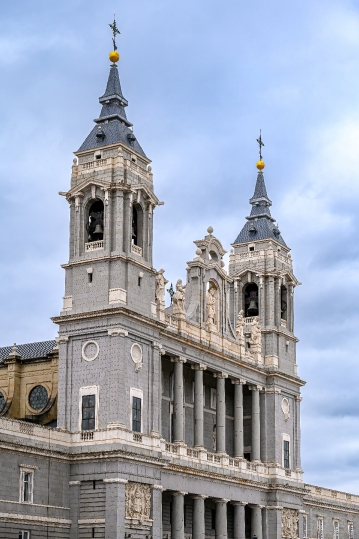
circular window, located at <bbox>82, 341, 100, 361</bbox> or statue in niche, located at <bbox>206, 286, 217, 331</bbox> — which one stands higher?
statue in niche, located at <bbox>206, 286, 217, 331</bbox>

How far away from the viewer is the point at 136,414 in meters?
72.4

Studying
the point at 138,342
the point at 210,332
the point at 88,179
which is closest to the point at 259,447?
the point at 210,332

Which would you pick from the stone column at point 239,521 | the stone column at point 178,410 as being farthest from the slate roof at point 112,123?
the stone column at point 239,521

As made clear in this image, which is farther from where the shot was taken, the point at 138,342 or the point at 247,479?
the point at 247,479

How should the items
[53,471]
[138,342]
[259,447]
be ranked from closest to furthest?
[53,471], [138,342], [259,447]

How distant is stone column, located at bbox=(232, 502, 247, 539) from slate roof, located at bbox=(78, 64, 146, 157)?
29.5 metres

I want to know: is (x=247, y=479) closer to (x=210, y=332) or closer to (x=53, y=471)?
(x=210, y=332)

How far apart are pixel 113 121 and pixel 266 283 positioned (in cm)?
2505

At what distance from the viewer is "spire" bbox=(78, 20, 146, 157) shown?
77375mm

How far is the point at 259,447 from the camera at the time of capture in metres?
90.8

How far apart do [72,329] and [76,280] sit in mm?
3478

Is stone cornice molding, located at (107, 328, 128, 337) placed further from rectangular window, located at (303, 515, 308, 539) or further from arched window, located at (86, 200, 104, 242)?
rectangular window, located at (303, 515, 308, 539)

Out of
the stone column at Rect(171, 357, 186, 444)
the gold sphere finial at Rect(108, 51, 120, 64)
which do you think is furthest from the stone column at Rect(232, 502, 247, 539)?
the gold sphere finial at Rect(108, 51, 120, 64)

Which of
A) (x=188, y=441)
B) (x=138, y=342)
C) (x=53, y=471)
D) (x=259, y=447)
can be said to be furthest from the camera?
(x=259, y=447)
